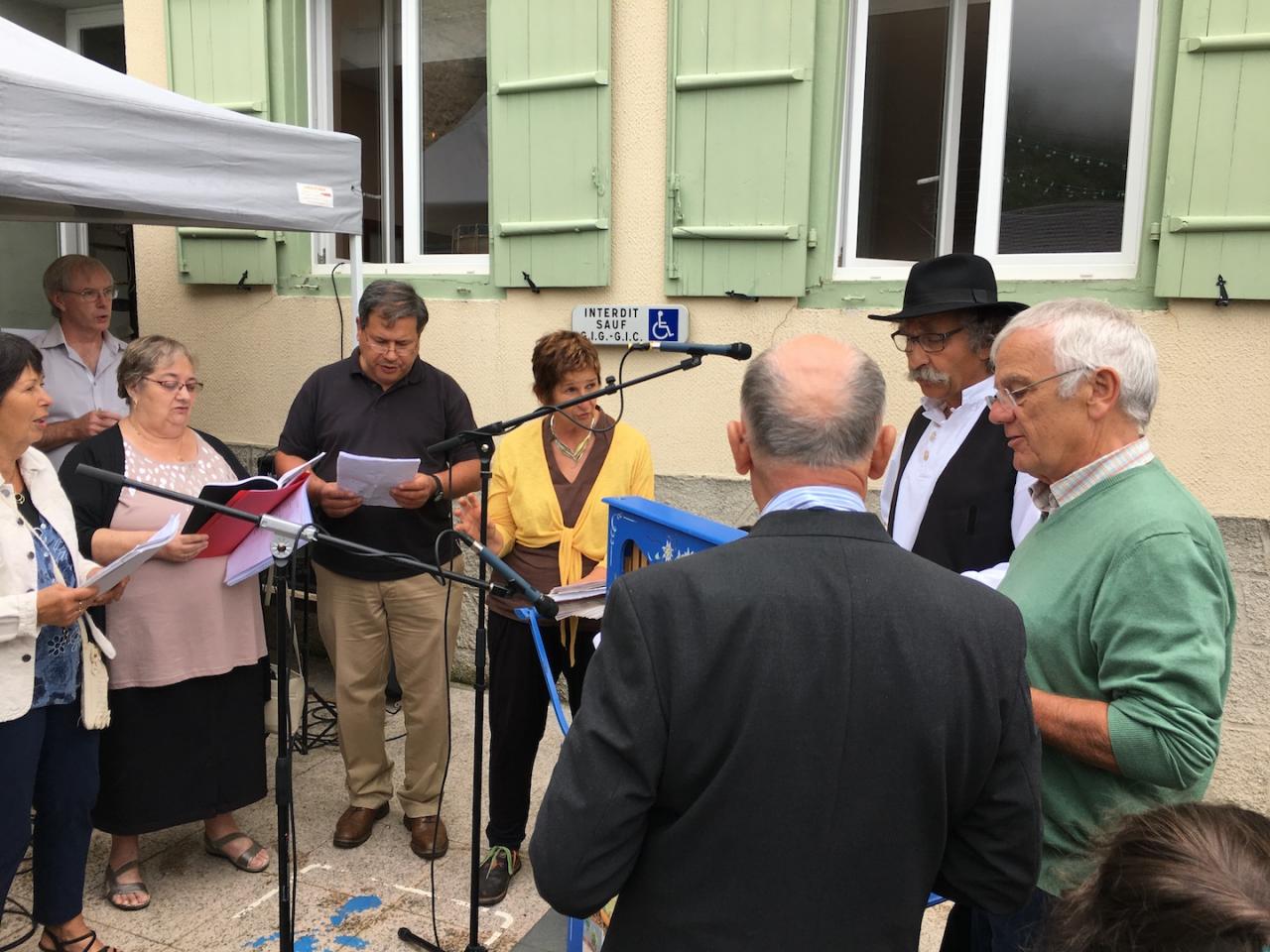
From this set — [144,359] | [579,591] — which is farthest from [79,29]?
[579,591]

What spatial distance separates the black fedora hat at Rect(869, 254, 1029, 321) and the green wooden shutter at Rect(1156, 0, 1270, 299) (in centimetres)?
134

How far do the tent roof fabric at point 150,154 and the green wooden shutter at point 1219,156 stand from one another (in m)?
3.13

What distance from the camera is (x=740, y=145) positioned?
4102 mm

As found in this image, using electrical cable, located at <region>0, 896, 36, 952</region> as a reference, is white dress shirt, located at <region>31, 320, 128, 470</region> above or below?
above

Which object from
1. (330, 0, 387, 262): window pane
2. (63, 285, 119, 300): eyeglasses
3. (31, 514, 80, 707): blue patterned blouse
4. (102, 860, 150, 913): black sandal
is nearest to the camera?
(31, 514, 80, 707): blue patterned blouse

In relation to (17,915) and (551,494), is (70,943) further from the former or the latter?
(551,494)

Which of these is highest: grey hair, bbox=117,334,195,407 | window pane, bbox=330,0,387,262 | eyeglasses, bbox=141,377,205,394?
window pane, bbox=330,0,387,262

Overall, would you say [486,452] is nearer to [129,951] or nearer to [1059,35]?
[129,951]

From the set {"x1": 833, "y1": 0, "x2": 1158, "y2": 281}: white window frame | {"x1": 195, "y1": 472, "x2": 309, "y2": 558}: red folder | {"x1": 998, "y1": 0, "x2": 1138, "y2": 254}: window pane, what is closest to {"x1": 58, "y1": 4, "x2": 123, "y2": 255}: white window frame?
{"x1": 195, "y1": 472, "x2": 309, "y2": 558}: red folder

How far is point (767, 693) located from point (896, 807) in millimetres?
246

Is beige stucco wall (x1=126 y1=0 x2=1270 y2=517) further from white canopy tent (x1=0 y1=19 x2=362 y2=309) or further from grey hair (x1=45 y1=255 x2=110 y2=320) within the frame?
grey hair (x1=45 y1=255 x2=110 y2=320)

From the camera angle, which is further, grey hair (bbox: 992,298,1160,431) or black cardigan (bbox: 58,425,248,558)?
black cardigan (bbox: 58,425,248,558)

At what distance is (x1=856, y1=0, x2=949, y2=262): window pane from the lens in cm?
416

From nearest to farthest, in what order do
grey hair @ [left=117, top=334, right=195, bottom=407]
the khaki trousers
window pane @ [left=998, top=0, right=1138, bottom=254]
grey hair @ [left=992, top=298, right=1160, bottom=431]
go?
1. grey hair @ [left=992, top=298, right=1160, bottom=431]
2. grey hair @ [left=117, top=334, right=195, bottom=407]
3. the khaki trousers
4. window pane @ [left=998, top=0, right=1138, bottom=254]
